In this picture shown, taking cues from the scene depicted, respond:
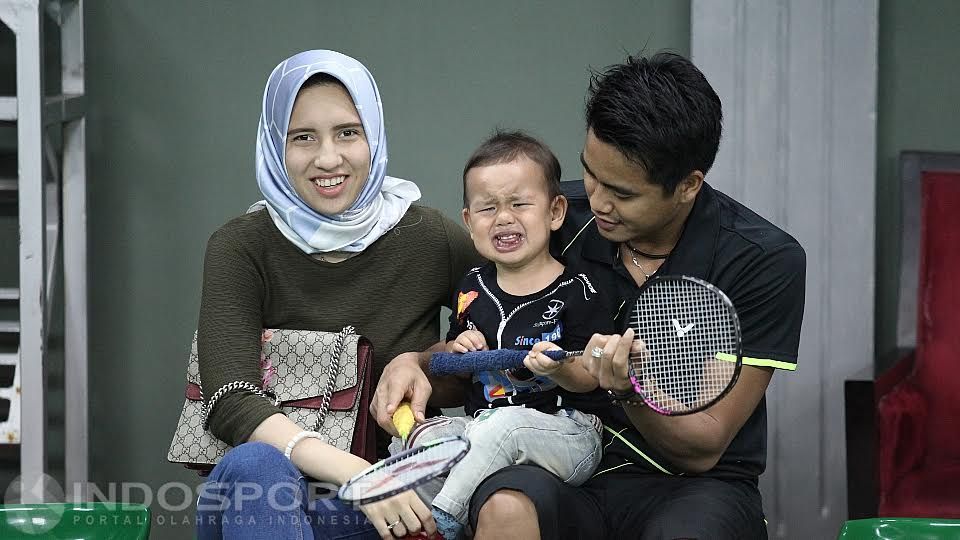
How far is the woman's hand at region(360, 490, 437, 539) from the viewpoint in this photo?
1.88 meters

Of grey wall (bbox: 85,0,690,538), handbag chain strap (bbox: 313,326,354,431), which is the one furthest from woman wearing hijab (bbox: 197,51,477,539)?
grey wall (bbox: 85,0,690,538)

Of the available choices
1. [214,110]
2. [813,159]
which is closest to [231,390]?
[214,110]

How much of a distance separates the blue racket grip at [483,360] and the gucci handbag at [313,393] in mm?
229

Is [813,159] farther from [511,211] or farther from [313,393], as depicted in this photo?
[313,393]

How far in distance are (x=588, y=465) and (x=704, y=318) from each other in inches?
16.5

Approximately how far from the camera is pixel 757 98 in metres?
3.31

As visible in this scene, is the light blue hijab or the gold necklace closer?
the gold necklace

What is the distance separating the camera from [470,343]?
2090 mm

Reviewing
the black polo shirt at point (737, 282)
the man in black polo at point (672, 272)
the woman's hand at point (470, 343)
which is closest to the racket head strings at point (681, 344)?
the man in black polo at point (672, 272)

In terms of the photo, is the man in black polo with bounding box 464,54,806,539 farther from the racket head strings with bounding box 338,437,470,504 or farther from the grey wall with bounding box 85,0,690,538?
the grey wall with bounding box 85,0,690,538

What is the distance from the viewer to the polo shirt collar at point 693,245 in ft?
6.89

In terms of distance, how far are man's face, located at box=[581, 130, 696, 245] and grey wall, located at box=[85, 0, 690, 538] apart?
143 cm

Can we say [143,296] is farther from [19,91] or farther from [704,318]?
[704,318]

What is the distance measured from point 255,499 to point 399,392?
1.18ft
